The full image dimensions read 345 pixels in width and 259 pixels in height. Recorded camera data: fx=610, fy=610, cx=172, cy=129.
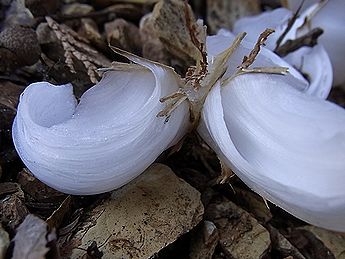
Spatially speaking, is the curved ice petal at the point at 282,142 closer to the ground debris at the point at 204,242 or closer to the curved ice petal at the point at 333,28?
the ground debris at the point at 204,242

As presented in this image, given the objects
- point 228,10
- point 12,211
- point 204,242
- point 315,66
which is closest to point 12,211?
point 12,211

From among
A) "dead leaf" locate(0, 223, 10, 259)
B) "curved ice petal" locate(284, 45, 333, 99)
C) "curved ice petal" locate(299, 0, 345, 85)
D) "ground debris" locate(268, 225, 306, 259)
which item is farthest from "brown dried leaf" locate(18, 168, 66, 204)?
"curved ice petal" locate(299, 0, 345, 85)

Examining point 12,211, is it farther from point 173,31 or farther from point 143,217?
point 173,31

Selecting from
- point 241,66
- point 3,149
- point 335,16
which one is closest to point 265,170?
point 241,66

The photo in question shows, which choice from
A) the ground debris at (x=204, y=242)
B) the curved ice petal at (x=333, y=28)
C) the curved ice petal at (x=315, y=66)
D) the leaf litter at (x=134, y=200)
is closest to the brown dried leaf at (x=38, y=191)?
the leaf litter at (x=134, y=200)

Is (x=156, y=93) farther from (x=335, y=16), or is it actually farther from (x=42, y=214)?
(x=335, y=16)
